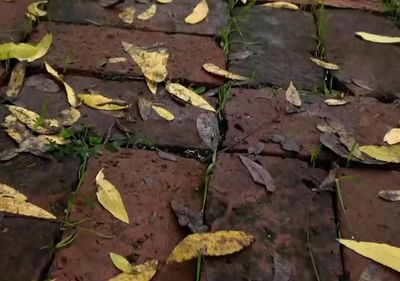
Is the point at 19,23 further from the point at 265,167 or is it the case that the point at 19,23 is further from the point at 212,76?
the point at 265,167

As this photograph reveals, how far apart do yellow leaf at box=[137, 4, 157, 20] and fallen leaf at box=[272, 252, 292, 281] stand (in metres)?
1.06

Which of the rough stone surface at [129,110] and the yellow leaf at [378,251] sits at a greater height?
the yellow leaf at [378,251]

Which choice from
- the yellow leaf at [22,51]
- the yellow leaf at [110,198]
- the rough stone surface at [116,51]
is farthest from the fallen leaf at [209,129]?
the yellow leaf at [22,51]

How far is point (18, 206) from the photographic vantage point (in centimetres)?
159

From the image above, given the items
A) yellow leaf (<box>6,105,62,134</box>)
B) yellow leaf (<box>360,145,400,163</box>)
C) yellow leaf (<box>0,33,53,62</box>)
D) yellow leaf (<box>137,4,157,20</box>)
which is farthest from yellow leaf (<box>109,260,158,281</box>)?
yellow leaf (<box>137,4,157,20</box>)

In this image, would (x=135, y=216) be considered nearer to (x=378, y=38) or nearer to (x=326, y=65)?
(x=326, y=65)

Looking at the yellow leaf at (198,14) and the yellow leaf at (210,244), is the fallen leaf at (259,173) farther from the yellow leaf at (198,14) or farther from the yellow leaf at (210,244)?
the yellow leaf at (198,14)

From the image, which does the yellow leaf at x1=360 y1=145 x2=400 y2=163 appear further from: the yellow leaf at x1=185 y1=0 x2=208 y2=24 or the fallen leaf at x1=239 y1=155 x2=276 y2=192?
the yellow leaf at x1=185 y1=0 x2=208 y2=24

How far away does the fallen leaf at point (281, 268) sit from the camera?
151 cm

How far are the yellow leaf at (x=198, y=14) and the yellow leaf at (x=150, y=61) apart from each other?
0.69 feet

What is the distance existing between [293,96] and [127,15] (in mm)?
651

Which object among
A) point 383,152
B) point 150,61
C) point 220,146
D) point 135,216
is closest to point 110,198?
point 135,216

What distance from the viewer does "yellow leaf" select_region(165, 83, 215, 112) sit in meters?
1.96

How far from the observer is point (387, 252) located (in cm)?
157
